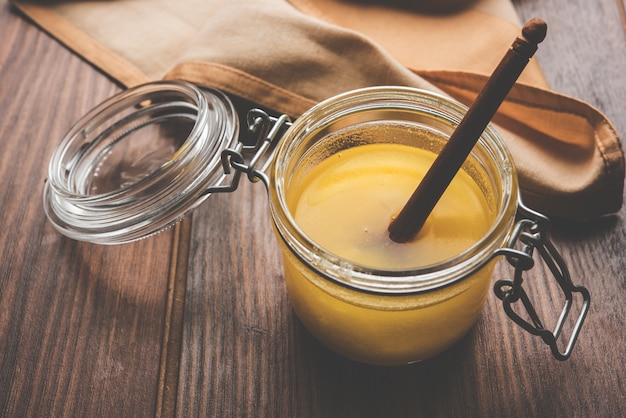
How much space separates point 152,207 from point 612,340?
453 millimetres

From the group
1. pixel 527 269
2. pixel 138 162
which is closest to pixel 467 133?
pixel 527 269

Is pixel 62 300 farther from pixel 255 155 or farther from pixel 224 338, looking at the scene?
pixel 255 155

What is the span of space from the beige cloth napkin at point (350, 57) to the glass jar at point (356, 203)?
0.22 feet

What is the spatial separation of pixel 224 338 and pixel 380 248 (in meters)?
A: 0.19

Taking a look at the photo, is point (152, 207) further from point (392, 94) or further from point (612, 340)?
point (612, 340)

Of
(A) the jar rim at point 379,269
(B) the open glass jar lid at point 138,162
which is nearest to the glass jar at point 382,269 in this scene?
(A) the jar rim at point 379,269

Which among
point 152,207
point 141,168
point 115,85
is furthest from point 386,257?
point 115,85

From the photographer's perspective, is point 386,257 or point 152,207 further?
point 152,207

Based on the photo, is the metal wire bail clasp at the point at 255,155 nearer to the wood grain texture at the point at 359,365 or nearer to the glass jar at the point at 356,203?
the glass jar at the point at 356,203

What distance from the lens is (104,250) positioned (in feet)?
2.31

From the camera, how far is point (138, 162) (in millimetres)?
767

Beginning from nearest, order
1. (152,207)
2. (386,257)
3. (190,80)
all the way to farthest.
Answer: (386,257), (152,207), (190,80)

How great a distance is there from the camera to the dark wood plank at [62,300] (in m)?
0.60

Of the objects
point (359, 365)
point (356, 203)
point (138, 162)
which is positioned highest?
point (138, 162)
